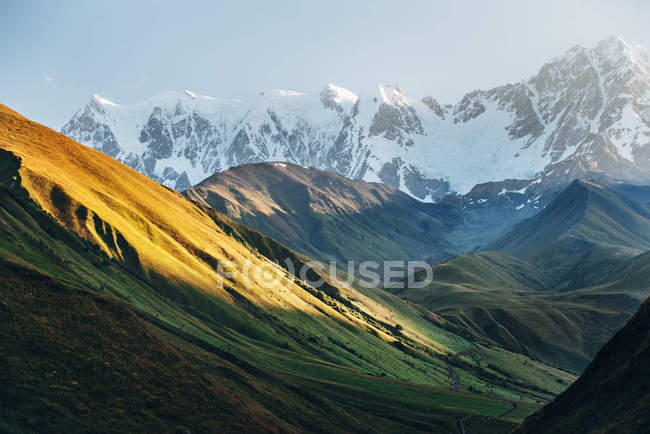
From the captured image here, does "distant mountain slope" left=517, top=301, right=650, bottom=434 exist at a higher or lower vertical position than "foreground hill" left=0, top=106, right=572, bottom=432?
higher

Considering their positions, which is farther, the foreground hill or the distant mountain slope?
the foreground hill

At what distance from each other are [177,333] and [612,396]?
56.2 meters

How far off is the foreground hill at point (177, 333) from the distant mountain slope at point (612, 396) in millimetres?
28799

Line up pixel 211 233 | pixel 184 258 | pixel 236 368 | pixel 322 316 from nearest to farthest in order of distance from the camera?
1. pixel 236 368
2. pixel 184 258
3. pixel 322 316
4. pixel 211 233

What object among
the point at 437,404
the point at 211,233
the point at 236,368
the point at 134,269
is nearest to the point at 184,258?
the point at 134,269

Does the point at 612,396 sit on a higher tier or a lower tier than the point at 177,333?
higher

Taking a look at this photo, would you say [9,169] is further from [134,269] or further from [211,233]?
[211,233]

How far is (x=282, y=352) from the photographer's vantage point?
101 metres

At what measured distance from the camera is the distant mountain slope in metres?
43.7

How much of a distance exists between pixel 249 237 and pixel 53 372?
146 m

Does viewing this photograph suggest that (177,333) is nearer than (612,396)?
No

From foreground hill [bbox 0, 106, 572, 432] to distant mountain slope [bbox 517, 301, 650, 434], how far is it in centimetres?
2880

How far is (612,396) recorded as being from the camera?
48.9 metres

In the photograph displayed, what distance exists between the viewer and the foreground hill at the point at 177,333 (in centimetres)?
4772
